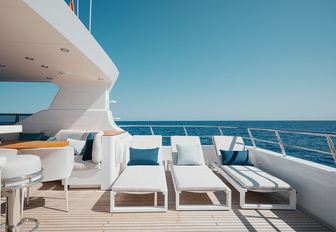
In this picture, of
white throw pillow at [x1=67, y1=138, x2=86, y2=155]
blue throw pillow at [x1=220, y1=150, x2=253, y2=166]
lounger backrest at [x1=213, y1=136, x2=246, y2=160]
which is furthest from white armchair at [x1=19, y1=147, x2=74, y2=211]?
lounger backrest at [x1=213, y1=136, x2=246, y2=160]

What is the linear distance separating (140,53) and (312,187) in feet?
33.4

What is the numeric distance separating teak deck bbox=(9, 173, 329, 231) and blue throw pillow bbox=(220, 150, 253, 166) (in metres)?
0.82

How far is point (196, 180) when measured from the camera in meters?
2.71

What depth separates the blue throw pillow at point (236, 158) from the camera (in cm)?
362

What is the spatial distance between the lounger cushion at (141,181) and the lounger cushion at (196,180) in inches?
8.6

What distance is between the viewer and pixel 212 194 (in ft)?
10.2

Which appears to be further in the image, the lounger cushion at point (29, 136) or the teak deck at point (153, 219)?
the lounger cushion at point (29, 136)

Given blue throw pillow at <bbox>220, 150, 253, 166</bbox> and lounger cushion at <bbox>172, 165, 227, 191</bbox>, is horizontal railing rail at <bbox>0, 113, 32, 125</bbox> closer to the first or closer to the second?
lounger cushion at <bbox>172, 165, 227, 191</bbox>

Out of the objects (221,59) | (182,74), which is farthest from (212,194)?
(182,74)

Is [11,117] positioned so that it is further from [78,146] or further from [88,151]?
[88,151]

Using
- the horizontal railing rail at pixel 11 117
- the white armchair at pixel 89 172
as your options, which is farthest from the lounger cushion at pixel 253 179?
the horizontal railing rail at pixel 11 117

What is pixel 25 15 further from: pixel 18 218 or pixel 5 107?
pixel 5 107

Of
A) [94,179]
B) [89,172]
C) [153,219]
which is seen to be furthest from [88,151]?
[153,219]

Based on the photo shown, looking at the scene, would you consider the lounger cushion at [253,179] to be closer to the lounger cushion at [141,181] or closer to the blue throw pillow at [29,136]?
the lounger cushion at [141,181]
